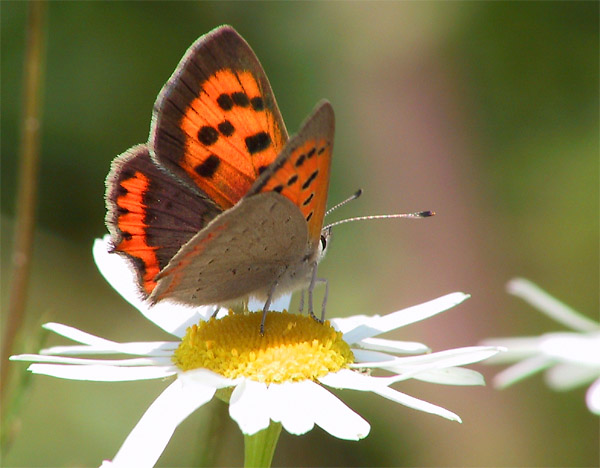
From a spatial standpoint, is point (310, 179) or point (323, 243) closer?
point (310, 179)

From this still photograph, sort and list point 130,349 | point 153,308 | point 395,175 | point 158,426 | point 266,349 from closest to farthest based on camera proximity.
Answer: point 158,426, point 266,349, point 130,349, point 153,308, point 395,175

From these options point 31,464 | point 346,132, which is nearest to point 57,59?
point 346,132

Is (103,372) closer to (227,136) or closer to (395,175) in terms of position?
(227,136)

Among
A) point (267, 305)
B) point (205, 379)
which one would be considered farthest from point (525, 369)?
point (205, 379)

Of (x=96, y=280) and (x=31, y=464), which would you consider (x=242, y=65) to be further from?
(x=96, y=280)

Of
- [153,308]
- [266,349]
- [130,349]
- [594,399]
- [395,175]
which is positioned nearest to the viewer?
[594,399]

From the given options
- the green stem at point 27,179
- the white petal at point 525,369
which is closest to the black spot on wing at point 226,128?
the green stem at point 27,179

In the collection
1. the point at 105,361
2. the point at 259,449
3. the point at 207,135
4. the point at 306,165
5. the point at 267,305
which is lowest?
the point at 259,449

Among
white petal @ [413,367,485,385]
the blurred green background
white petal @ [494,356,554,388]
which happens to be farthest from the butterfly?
the blurred green background
